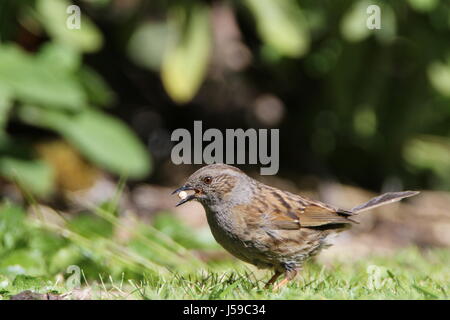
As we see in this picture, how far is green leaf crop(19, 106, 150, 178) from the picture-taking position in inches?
325

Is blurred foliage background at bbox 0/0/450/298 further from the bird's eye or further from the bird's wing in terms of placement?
the bird's wing

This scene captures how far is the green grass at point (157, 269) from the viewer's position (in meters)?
4.54

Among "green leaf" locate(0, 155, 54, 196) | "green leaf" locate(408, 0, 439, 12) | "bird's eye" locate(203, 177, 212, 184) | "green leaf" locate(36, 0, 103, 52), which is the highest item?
"green leaf" locate(408, 0, 439, 12)

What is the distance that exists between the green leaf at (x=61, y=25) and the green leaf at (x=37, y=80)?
33cm

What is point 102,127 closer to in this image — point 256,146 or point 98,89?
point 98,89

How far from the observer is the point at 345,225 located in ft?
18.5

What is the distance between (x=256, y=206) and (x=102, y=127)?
342cm

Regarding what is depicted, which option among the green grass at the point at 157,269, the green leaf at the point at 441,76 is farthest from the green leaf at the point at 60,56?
the green leaf at the point at 441,76

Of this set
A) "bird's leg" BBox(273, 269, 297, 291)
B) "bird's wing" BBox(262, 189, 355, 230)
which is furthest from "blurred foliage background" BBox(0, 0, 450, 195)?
"bird's leg" BBox(273, 269, 297, 291)

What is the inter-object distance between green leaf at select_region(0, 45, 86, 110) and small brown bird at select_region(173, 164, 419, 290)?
2.61 metres

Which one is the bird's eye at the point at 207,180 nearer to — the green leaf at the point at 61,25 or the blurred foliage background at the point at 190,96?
the blurred foliage background at the point at 190,96
